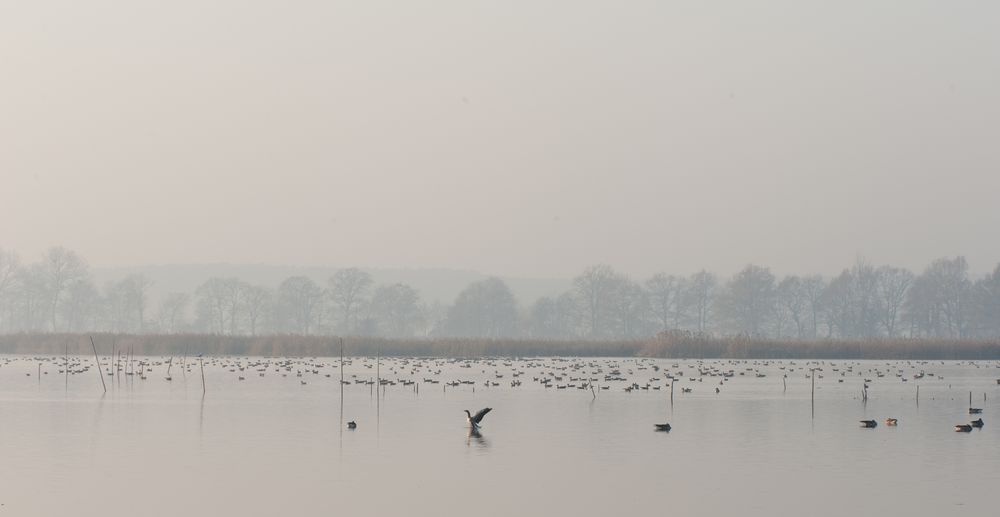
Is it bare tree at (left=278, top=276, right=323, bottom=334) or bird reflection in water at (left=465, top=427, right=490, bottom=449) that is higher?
bare tree at (left=278, top=276, right=323, bottom=334)

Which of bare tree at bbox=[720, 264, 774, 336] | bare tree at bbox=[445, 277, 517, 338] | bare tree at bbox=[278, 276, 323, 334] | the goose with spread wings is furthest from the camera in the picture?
bare tree at bbox=[278, 276, 323, 334]

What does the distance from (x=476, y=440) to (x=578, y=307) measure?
339ft

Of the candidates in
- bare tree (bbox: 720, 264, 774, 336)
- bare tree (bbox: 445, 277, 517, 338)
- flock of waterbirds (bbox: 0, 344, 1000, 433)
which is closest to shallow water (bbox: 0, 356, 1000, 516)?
flock of waterbirds (bbox: 0, 344, 1000, 433)

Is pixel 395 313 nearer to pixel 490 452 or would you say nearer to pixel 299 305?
pixel 299 305

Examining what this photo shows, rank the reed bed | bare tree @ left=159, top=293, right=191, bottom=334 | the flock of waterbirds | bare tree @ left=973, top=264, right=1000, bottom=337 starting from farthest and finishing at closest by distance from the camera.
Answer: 1. bare tree @ left=159, top=293, right=191, bottom=334
2. bare tree @ left=973, top=264, right=1000, bottom=337
3. the reed bed
4. the flock of waterbirds

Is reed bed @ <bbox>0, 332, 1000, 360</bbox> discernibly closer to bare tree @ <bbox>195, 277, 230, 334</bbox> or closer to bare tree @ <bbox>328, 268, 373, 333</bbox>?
bare tree @ <bbox>328, 268, 373, 333</bbox>

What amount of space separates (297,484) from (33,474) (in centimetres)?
438

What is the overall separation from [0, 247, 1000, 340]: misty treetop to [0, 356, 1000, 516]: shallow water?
77022 mm

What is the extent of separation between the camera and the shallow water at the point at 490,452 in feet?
63.0

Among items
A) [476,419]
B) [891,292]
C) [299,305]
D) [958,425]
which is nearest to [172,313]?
[299,305]

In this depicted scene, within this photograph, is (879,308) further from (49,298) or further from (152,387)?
(152,387)

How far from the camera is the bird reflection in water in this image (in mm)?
26516

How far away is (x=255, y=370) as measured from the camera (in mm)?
58094

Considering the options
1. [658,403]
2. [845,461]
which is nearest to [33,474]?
[845,461]
